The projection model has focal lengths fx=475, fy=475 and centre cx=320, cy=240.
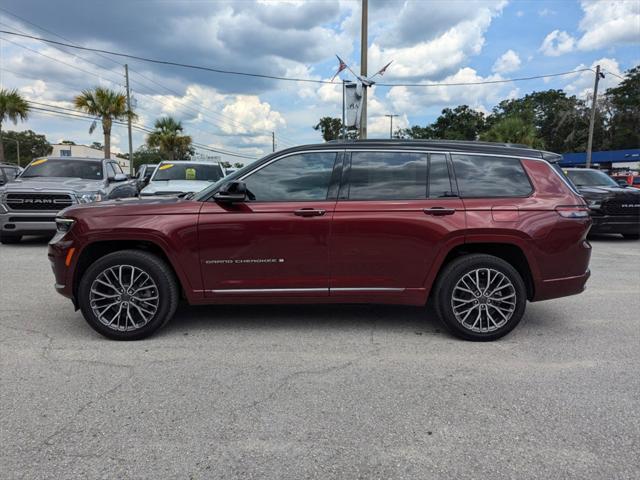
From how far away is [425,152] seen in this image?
4410 mm

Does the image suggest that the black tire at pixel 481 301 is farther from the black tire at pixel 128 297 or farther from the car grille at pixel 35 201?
the car grille at pixel 35 201

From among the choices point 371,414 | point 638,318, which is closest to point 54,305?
point 371,414

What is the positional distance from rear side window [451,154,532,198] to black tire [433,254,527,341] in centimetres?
61

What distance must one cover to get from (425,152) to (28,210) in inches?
323

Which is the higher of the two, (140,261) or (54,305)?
(140,261)

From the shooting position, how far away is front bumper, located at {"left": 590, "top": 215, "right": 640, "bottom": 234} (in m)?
10.6

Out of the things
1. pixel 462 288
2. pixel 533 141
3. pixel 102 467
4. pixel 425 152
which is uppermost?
pixel 533 141

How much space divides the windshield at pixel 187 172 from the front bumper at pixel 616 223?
865cm

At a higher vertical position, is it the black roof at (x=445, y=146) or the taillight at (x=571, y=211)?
the black roof at (x=445, y=146)

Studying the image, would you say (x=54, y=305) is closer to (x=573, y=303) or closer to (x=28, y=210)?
(x=28, y=210)

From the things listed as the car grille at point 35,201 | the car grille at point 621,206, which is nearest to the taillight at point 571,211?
the car grille at point 621,206

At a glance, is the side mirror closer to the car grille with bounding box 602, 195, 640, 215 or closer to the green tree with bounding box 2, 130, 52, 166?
the car grille with bounding box 602, 195, 640, 215

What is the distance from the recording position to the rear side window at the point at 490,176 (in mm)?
4352

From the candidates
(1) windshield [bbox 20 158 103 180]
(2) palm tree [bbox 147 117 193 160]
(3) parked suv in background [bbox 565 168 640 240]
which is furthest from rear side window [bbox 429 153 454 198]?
(2) palm tree [bbox 147 117 193 160]
